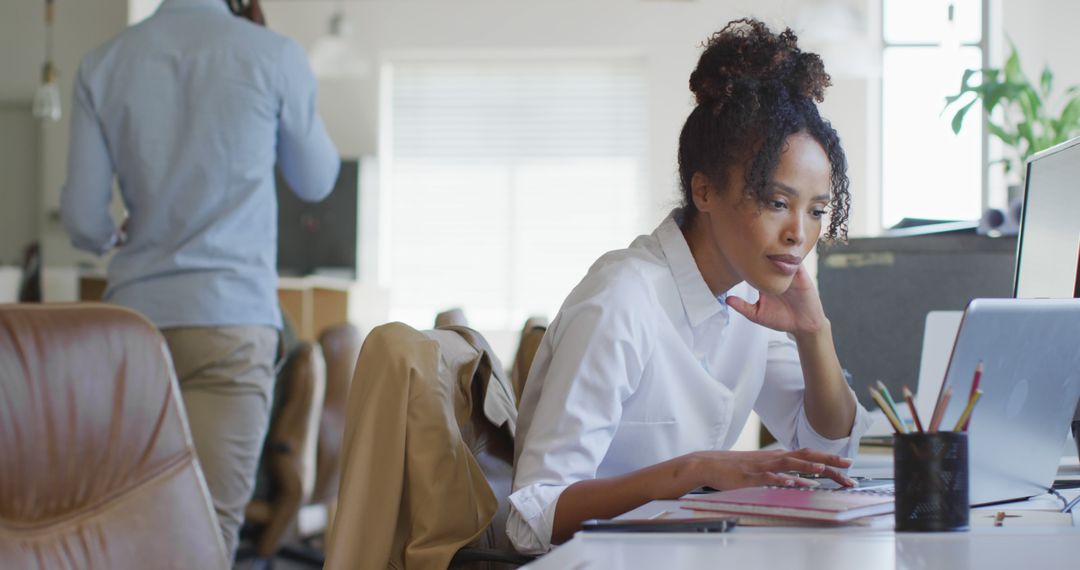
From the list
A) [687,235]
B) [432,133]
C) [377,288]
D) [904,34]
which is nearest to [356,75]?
[432,133]

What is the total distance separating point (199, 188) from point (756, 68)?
1.39m

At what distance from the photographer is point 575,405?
4.28 feet

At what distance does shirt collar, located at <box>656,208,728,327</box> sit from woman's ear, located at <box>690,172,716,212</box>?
46mm

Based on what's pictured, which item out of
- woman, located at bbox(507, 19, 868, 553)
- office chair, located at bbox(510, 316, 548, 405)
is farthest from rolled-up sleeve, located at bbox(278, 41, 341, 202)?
woman, located at bbox(507, 19, 868, 553)

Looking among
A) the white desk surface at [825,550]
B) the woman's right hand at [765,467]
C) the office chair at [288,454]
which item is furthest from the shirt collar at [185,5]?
the white desk surface at [825,550]

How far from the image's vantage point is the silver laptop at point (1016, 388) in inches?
A: 41.1

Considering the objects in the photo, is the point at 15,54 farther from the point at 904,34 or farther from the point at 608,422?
the point at 608,422

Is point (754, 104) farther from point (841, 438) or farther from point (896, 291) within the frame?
point (896, 291)

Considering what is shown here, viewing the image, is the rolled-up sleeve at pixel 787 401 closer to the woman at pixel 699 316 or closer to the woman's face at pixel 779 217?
the woman at pixel 699 316

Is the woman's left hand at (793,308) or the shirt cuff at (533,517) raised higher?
the woman's left hand at (793,308)

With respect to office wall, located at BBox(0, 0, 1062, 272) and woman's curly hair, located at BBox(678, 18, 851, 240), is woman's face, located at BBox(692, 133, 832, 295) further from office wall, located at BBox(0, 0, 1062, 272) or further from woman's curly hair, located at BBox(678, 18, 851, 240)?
office wall, located at BBox(0, 0, 1062, 272)

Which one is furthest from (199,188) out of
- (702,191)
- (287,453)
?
(702,191)

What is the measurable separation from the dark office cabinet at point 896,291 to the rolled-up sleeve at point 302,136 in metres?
1.11

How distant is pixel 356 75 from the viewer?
7.20 meters
